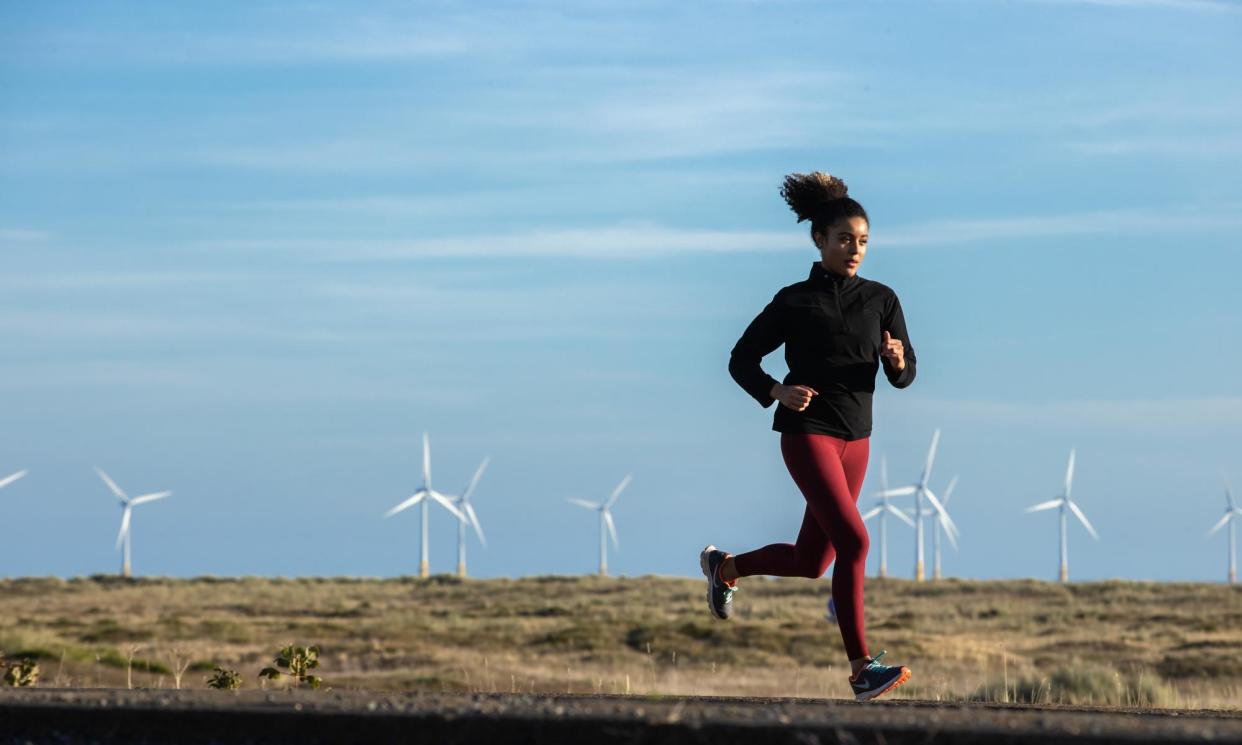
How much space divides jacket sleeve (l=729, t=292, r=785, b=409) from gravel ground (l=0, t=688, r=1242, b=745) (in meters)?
2.67

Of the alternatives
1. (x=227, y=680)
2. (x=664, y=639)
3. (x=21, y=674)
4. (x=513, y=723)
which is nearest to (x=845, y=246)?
(x=513, y=723)

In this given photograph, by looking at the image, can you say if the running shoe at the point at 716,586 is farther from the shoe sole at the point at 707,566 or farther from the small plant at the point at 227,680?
the small plant at the point at 227,680

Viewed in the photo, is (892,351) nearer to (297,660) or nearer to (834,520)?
(834,520)

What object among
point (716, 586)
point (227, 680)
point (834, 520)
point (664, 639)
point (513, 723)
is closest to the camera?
point (513, 723)

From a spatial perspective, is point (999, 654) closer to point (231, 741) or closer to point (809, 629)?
point (809, 629)

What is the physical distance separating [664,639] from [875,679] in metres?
25.2

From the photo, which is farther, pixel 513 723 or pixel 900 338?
pixel 900 338

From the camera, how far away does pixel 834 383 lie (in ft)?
27.0

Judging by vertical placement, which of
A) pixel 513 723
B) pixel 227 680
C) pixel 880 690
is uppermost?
pixel 227 680

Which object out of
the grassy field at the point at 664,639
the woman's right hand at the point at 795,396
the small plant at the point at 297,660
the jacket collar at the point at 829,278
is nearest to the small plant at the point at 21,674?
the small plant at the point at 297,660

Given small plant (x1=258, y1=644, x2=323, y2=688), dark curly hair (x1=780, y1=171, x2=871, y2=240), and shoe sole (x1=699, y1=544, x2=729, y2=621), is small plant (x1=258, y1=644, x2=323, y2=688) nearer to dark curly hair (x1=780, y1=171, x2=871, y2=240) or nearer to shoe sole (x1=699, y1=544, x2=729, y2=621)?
shoe sole (x1=699, y1=544, x2=729, y2=621)

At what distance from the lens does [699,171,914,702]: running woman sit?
26.7 ft

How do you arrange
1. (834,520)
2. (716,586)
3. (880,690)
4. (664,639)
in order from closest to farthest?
1. (880,690)
2. (834,520)
3. (716,586)
4. (664,639)

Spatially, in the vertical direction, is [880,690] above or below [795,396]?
below
